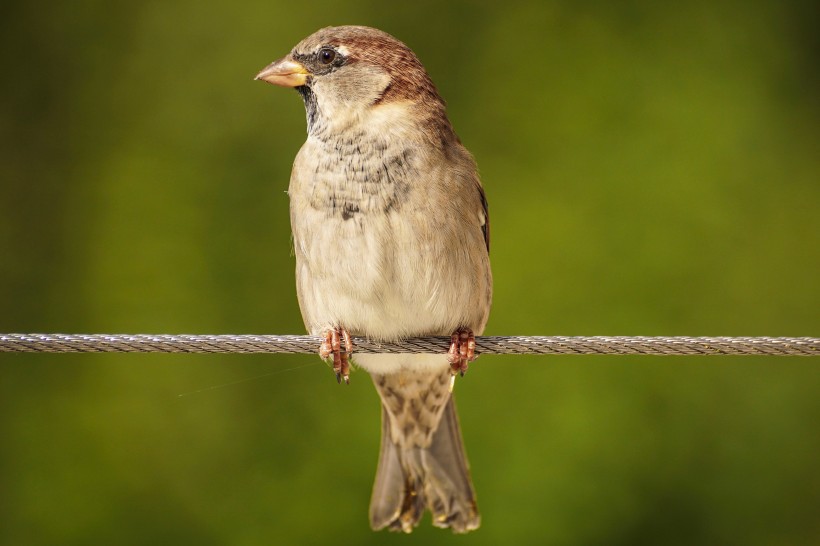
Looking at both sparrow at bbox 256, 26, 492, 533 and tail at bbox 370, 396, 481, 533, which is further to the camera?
tail at bbox 370, 396, 481, 533

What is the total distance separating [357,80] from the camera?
241 centimetres

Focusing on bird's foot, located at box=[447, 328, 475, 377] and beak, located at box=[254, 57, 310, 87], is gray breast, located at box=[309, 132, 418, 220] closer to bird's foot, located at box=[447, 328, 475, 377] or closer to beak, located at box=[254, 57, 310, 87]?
beak, located at box=[254, 57, 310, 87]

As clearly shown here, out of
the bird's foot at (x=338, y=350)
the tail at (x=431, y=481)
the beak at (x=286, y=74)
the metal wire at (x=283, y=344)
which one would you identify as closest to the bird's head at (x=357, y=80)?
the beak at (x=286, y=74)

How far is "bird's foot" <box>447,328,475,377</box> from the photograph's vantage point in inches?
92.3

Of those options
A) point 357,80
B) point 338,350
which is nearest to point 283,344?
point 338,350

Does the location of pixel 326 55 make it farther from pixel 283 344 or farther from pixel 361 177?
pixel 283 344

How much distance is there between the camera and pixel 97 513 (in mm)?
3486

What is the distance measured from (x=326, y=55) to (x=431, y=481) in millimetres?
1143

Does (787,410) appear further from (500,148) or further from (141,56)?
(141,56)

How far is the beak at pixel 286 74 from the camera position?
243 cm

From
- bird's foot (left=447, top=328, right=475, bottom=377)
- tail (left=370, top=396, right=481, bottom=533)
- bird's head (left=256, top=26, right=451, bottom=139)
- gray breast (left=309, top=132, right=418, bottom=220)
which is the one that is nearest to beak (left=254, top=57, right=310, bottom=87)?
bird's head (left=256, top=26, right=451, bottom=139)

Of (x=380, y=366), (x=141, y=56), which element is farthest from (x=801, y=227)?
(x=141, y=56)

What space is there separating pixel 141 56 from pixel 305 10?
2.02ft

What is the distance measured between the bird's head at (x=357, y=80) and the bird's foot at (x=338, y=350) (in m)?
0.45
